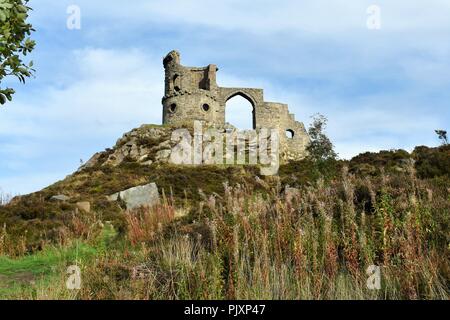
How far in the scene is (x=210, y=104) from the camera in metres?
45.8

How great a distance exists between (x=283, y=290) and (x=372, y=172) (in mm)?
18542

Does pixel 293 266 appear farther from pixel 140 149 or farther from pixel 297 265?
pixel 140 149

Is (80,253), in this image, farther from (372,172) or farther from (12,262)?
(372,172)

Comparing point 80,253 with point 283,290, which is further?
point 80,253

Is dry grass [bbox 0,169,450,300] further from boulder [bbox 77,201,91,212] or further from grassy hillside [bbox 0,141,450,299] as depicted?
boulder [bbox 77,201,91,212]

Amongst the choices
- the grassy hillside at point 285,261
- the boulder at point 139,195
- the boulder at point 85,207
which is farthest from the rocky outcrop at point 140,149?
the grassy hillside at point 285,261

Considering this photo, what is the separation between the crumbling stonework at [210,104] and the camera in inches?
1781

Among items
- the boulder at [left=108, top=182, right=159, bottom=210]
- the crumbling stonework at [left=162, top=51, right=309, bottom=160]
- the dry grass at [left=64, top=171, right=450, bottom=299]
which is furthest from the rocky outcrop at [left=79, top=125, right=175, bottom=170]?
the dry grass at [left=64, top=171, right=450, bottom=299]

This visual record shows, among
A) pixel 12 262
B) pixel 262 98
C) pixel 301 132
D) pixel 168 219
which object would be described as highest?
pixel 262 98

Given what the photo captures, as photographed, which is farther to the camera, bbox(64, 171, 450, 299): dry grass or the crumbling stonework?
the crumbling stonework

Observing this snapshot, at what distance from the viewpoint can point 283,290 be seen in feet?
16.6

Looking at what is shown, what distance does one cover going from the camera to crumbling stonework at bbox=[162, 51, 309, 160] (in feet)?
148
